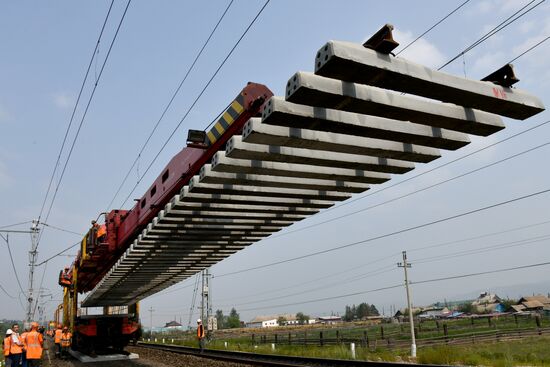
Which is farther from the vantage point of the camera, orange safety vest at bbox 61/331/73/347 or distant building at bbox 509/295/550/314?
distant building at bbox 509/295/550/314

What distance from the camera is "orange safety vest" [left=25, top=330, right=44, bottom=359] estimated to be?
1181cm

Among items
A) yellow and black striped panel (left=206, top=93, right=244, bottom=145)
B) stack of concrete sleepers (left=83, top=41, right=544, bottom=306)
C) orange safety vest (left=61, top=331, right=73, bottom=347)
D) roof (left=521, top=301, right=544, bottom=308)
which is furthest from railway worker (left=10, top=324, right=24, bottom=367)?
roof (left=521, top=301, right=544, bottom=308)

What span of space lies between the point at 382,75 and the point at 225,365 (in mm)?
10606

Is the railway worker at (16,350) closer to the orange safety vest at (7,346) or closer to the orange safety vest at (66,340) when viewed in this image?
the orange safety vest at (7,346)

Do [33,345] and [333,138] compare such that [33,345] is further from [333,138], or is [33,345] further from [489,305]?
[489,305]

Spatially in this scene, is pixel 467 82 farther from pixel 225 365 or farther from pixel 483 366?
pixel 225 365

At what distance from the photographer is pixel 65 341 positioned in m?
18.5

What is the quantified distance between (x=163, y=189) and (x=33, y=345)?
5.24 metres

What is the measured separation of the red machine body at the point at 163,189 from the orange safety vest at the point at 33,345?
4010mm

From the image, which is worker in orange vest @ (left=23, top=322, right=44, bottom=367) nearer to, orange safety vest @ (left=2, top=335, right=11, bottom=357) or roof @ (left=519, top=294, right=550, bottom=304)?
orange safety vest @ (left=2, top=335, right=11, bottom=357)

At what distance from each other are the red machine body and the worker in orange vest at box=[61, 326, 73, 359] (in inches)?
107

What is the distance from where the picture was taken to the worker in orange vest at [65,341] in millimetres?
18469

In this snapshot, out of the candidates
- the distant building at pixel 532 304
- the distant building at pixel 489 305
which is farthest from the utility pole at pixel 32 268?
the distant building at pixel 489 305

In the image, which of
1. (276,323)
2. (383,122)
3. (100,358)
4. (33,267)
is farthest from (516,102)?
(276,323)
